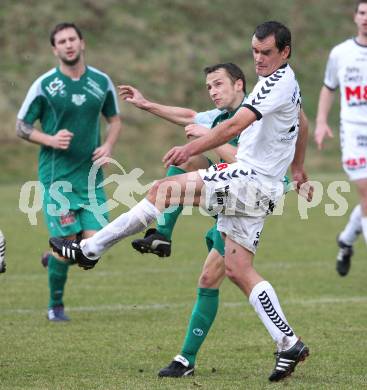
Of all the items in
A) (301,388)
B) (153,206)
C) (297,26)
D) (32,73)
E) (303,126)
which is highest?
(297,26)

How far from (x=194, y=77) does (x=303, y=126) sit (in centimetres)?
2373

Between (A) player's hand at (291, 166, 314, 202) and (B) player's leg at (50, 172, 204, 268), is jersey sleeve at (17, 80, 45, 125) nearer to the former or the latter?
(B) player's leg at (50, 172, 204, 268)

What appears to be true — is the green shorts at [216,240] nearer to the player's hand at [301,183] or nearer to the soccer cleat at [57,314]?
the player's hand at [301,183]

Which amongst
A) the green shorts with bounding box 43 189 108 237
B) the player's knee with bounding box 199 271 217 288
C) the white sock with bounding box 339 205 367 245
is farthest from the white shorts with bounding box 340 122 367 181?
the player's knee with bounding box 199 271 217 288

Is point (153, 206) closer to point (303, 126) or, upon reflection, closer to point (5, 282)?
point (303, 126)

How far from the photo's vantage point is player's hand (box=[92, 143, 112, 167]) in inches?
367

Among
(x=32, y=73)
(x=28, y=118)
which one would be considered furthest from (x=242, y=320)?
(x=32, y=73)

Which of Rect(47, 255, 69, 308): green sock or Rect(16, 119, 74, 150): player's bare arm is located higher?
Rect(16, 119, 74, 150): player's bare arm

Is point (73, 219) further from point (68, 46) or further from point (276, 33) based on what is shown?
point (276, 33)

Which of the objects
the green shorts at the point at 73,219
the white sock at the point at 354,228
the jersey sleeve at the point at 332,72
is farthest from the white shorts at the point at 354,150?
the green shorts at the point at 73,219

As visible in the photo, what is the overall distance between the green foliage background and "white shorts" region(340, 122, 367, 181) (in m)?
16.3

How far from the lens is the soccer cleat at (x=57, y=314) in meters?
9.16

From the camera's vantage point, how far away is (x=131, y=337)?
8.32m

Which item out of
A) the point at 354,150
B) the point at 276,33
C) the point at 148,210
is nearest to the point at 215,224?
the point at 148,210
